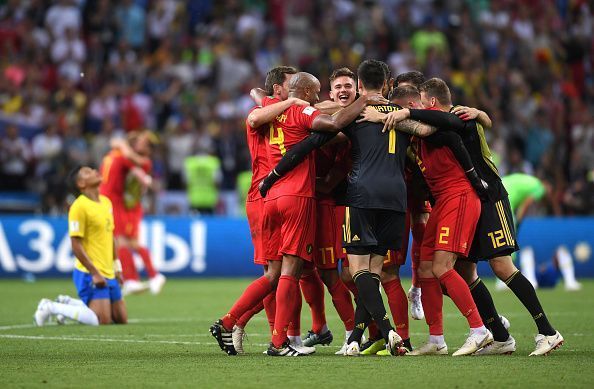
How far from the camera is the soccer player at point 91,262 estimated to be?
1334cm

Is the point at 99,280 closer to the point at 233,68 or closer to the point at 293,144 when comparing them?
the point at 293,144

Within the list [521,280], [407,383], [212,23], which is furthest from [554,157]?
[407,383]

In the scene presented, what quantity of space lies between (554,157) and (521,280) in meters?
16.6

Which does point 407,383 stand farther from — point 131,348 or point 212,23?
point 212,23

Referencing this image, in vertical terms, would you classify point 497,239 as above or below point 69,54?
below

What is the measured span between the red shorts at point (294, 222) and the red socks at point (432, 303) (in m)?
1.09

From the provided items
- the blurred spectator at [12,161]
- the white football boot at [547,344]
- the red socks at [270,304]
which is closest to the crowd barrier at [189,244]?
the blurred spectator at [12,161]

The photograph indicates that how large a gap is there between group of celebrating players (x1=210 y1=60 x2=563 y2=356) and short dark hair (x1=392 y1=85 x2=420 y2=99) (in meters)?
0.01

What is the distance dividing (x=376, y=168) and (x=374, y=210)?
1.18 feet

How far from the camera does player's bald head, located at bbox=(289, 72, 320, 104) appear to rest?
10.3 metres

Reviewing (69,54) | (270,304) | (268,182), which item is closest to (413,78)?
(268,182)

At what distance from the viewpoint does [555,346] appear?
9797 millimetres

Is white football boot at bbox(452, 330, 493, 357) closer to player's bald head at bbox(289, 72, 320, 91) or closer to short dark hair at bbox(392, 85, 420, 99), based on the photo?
short dark hair at bbox(392, 85, 420, 99)

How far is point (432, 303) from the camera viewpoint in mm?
10148
